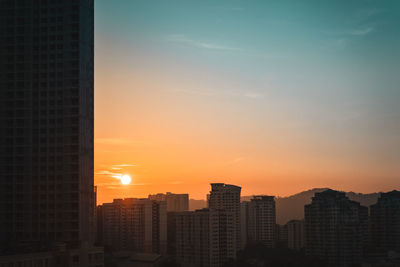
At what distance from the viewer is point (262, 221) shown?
283 feet

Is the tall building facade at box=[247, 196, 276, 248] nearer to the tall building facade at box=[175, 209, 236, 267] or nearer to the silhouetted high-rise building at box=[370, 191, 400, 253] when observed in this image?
the silhouetted high-rise building at box=[370, 191, 400, 253]

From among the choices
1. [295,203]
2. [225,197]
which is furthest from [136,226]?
[295,203]

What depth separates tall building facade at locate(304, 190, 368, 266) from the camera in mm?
63031

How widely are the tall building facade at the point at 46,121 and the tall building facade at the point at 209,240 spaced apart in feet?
60.5

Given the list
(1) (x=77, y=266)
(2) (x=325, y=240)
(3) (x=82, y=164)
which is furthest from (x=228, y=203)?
(1) (x=77, y=266)

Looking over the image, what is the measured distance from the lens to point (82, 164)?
131 ft

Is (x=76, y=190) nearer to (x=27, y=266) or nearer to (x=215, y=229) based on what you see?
(x=27, y=266)

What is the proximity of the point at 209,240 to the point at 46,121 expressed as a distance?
23.7 m

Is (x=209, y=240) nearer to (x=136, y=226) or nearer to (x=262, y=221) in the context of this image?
(x=136, y=226)

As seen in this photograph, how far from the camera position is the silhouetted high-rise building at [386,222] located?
70688 millimetres

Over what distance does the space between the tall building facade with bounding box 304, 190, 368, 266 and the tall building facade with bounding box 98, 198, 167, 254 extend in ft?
65.6

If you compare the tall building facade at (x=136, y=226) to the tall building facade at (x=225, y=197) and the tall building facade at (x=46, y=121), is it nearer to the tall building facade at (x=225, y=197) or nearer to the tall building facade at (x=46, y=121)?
the tall building facade at (x=225, y=197)

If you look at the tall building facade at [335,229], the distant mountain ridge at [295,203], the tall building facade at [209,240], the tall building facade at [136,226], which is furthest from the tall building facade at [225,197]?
the distant mountain ridge at [295,203]

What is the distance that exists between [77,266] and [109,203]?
158 feet
